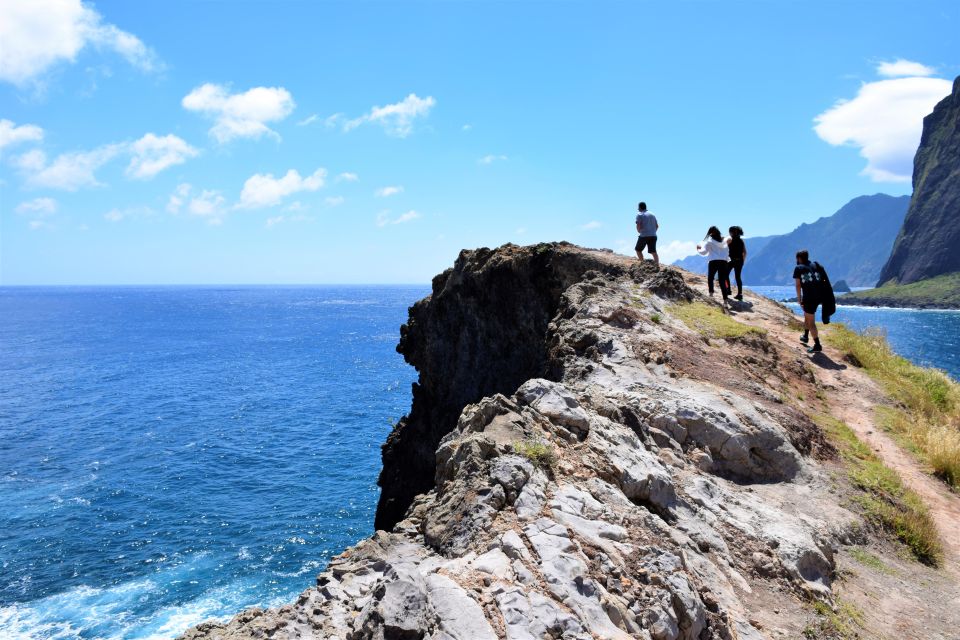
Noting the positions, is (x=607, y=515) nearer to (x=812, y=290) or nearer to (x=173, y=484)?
(x=812, y=290)

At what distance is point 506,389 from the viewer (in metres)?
28.2

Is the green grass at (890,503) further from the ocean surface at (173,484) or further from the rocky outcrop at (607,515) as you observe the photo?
the ocean surface at (173,484)

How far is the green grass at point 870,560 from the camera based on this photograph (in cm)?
1026

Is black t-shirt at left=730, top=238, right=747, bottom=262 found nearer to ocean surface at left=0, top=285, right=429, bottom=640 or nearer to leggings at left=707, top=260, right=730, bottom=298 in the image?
leggings at left=707, top=260, right=730, bottom=298

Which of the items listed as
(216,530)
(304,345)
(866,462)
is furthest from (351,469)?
(304,345)

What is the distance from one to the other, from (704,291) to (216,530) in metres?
30.1

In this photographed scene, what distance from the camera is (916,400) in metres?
17.0

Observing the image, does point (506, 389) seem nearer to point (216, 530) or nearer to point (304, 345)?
point (216, 530)

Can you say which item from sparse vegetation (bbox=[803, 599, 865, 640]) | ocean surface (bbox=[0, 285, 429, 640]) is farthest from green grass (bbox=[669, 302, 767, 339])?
ocean surface (bbox=[0, 285, 429, 640])

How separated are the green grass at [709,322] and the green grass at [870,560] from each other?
8.15m

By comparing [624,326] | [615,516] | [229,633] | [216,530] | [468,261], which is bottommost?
[216,530]

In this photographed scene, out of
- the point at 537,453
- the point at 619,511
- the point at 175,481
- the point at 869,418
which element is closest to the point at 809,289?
the point at 869,418

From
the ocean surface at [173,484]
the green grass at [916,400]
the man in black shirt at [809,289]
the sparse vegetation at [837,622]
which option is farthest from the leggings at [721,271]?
the ocean surface at [173,484]

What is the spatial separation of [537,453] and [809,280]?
574 inches
